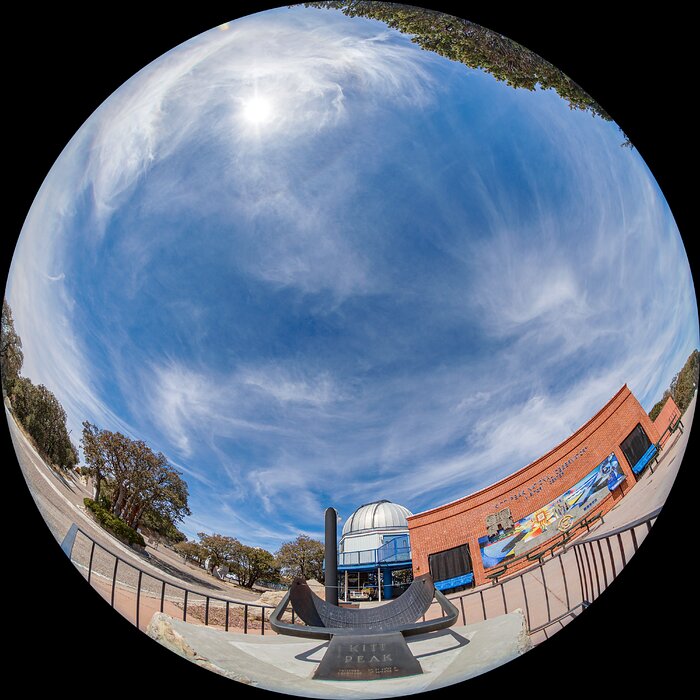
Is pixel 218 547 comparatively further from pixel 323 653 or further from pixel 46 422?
pixel 46 422

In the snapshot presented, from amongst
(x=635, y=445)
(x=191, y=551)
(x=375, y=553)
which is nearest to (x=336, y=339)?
(x=375, y=553)

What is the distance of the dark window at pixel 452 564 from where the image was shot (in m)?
9.34

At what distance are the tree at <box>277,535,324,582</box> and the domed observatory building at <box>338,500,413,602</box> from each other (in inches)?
14.0

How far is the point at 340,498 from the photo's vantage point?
1007cm

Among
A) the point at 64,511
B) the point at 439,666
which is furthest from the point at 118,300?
the point at 439,666

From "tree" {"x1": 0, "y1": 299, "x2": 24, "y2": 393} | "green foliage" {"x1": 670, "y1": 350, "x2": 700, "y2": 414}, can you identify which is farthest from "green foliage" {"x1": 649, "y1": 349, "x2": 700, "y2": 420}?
"tree" {"x1": 0, "y1": 299, "x2": 24, "y2": 393}

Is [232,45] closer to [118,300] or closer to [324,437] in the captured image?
[118,300]

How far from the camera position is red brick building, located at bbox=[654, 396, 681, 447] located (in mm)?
10547

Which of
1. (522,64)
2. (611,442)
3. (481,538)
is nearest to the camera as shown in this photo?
(481,538)

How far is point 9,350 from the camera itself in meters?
11.3

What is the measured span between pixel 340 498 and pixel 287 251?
423cm

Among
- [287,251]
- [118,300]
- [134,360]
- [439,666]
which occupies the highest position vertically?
[287,251]

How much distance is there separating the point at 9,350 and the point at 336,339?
621 cm

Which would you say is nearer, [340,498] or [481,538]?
[481,538]
